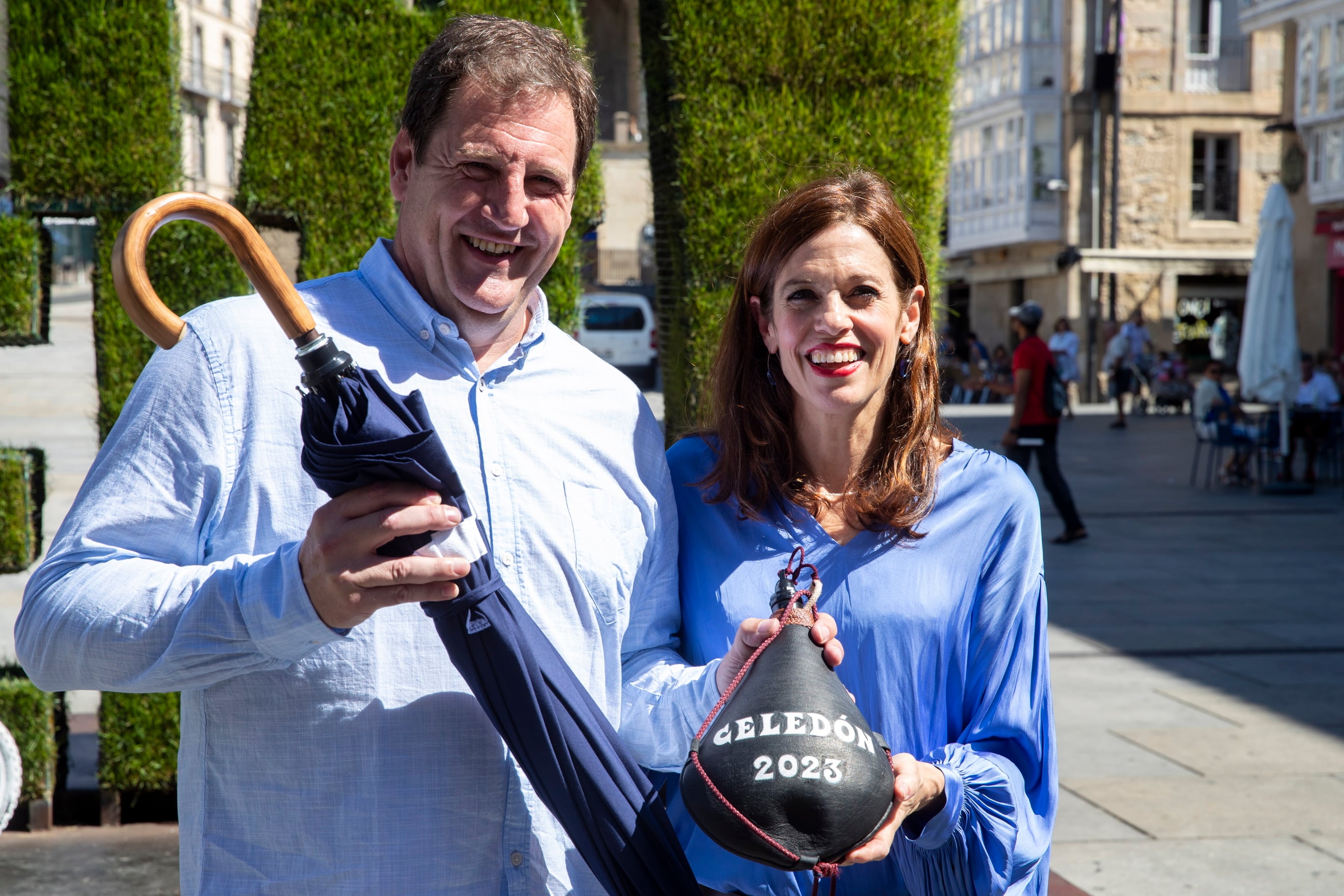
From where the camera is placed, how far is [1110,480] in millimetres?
15266

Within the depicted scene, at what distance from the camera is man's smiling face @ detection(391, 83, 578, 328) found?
6.02ft

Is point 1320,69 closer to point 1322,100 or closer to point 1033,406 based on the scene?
point 1322,100

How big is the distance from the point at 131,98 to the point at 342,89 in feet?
2.21

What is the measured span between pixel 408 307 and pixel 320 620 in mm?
593

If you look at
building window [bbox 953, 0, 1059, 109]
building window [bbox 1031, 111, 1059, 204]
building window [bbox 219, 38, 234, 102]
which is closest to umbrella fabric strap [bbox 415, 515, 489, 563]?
building window [bbox 219, 38, 234, 102]

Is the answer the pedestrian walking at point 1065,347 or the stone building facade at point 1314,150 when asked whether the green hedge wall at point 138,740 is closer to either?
the pedestrian walking at point 1065,347

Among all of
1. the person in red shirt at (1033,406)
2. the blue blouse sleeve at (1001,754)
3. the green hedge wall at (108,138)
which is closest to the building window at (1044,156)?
the person in red shirt at (1033,406)

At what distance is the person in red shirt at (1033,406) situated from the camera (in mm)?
10289

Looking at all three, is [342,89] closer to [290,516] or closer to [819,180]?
[819,180]

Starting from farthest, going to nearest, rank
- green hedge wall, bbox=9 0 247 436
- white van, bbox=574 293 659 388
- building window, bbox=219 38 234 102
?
1. white van, bbox=574 293 659 388
2. building window, bbox=219 38 234 102
3. green hedge wall, bbox=9 0 247 436

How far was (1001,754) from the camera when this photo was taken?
2025 mm

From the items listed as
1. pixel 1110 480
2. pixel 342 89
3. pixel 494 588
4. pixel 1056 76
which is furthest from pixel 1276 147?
pixel 494 588

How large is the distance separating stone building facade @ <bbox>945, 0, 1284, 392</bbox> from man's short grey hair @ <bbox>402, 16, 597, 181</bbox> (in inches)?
1135

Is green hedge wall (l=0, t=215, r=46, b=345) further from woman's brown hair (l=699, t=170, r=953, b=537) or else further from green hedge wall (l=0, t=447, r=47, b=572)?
woman's brown hair (l=699, t=170, r=953, b=537)
